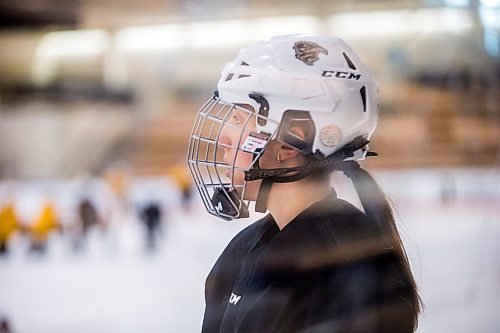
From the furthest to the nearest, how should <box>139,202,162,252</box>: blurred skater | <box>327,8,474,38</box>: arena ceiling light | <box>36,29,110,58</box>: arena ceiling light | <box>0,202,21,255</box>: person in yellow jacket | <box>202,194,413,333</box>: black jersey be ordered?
<box>139,202,162,252</box>: blurred skater
<box>0,202,21,255</box>: person in yellow jacket
<box>36,29,110,58</box>: arena ceiling light
<box>327,8,474,38</box>: arena ceiling light
<box>202,194,413,333</box>: black jersey

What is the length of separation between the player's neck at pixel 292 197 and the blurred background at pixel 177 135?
0.90 ft

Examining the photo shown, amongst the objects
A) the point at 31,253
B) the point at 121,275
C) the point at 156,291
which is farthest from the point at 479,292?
the point at 31,253

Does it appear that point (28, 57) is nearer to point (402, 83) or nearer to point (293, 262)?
point (402, 83)

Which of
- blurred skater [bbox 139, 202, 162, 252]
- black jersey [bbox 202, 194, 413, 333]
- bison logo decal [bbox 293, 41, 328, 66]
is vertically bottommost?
blurred skater [bbox 139, 202, 162, 252]

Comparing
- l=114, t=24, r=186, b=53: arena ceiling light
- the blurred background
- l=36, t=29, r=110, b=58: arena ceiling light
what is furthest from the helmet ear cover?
l=36, t=29, r=110, b=58: arena ceiling light

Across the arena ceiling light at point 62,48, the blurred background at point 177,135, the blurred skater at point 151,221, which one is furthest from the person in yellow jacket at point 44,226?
the arena ceiling light at point 62,48

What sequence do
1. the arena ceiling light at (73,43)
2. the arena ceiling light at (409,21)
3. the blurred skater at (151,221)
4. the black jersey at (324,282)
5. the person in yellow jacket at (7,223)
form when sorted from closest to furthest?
the black jersey at (324,282) < the arena ceiling light at (409,21) < the arena ceiling light at (73,43) < the person in yellow jacket at (7,223) < the blurred skater at (151,221)

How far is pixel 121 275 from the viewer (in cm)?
164

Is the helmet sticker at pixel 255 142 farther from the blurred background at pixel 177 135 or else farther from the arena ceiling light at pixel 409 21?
the arena ceiling light at pixel 409 21

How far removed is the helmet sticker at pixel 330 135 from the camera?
0.64m

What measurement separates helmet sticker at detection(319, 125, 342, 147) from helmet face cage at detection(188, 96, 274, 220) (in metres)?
0.05

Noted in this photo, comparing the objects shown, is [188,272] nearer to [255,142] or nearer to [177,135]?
[177,135]

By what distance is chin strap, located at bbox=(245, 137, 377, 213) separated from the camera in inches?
25.7

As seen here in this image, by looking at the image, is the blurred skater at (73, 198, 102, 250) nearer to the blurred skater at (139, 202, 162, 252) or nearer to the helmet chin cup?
the blurred skater at (139, 202, 162, 252)
